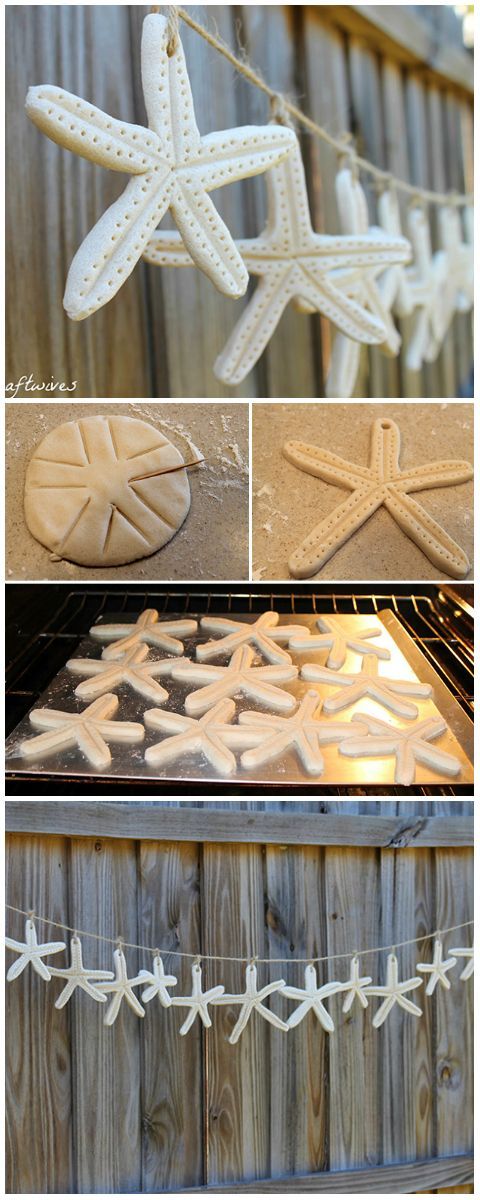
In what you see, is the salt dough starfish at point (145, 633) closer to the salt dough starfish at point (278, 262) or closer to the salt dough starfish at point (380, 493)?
the salt dough starfish at point (380, 493)

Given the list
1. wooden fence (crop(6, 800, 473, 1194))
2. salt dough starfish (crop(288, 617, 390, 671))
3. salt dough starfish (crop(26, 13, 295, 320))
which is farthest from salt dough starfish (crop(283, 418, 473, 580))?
wooden fence (crop(6, 800, 473, 1194))

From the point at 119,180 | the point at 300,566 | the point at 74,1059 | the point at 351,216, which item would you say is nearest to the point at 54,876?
the point at 74,1059

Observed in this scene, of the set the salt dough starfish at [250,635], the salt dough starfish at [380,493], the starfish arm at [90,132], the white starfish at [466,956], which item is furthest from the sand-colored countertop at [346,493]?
the white starfish at [466,956]

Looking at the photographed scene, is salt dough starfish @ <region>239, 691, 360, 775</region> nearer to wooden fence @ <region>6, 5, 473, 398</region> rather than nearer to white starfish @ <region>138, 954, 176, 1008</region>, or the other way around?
white starfish @ <region>138, 954, 176, 1008</region>

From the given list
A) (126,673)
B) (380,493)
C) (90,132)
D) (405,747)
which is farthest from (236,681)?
(90,132)

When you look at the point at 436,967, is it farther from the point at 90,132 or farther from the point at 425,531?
the point at 90,132
